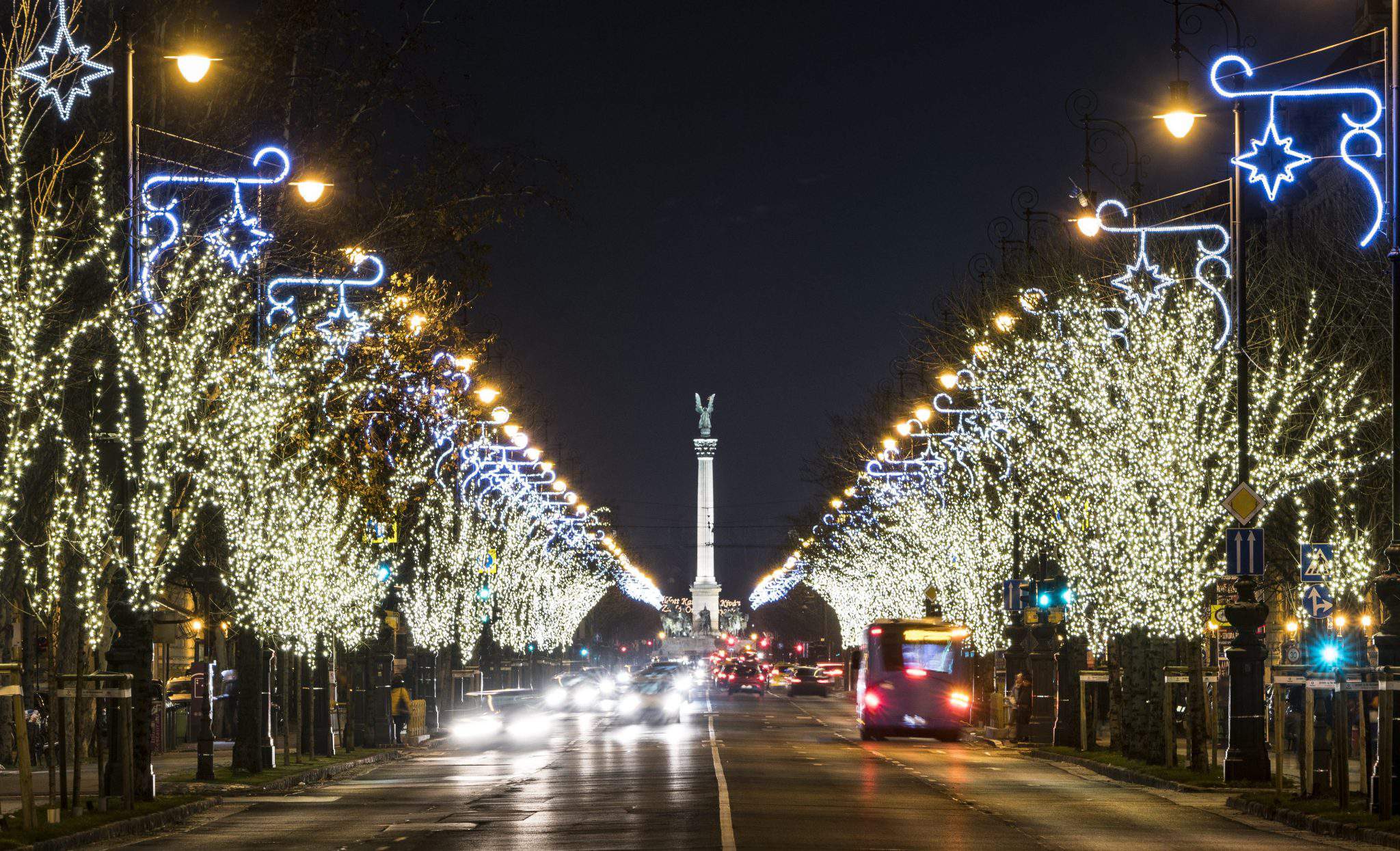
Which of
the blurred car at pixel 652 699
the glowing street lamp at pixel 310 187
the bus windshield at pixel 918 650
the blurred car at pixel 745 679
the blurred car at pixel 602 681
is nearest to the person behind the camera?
the glowing street lamp at pixel 310 187

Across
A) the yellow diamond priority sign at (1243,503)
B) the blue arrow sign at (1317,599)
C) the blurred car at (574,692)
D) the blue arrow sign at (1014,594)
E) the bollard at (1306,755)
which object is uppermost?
the yellow diamond priority sign at (1243,503)

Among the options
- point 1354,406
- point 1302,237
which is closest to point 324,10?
point 1354,406

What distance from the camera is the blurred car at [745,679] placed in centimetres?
9500

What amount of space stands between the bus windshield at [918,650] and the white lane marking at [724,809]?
8263 mm

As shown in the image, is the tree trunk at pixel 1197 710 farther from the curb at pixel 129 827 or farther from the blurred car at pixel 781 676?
the blurred car at pixel 781 676

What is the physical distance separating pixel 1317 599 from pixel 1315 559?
199 cm

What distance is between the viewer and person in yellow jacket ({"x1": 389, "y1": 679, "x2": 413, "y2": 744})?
145ft

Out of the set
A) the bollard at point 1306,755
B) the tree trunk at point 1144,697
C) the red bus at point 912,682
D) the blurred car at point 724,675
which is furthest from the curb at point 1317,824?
the blurred car at point 724,675

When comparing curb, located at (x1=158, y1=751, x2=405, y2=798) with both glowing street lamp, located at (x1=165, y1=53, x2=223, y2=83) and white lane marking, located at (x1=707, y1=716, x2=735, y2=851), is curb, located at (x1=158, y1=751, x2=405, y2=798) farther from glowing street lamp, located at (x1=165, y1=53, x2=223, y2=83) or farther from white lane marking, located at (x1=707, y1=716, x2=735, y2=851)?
glowing street lamp, located at (x1=165, y1=53, x2=223, y2=83)

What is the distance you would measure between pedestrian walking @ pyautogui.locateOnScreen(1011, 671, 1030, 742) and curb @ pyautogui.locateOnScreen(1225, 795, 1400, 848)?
18818 millimetres

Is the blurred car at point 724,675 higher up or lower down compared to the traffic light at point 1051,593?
lower down

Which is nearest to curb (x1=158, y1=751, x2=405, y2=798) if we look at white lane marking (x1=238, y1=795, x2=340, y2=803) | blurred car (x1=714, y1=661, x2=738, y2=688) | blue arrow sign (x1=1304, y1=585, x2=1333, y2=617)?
white lane marking (x1=238, y1=795, x2=340, y2=803)

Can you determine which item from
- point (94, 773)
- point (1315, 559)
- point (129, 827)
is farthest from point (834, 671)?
point (129, 827)

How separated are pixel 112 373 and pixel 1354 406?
25.6 metres
